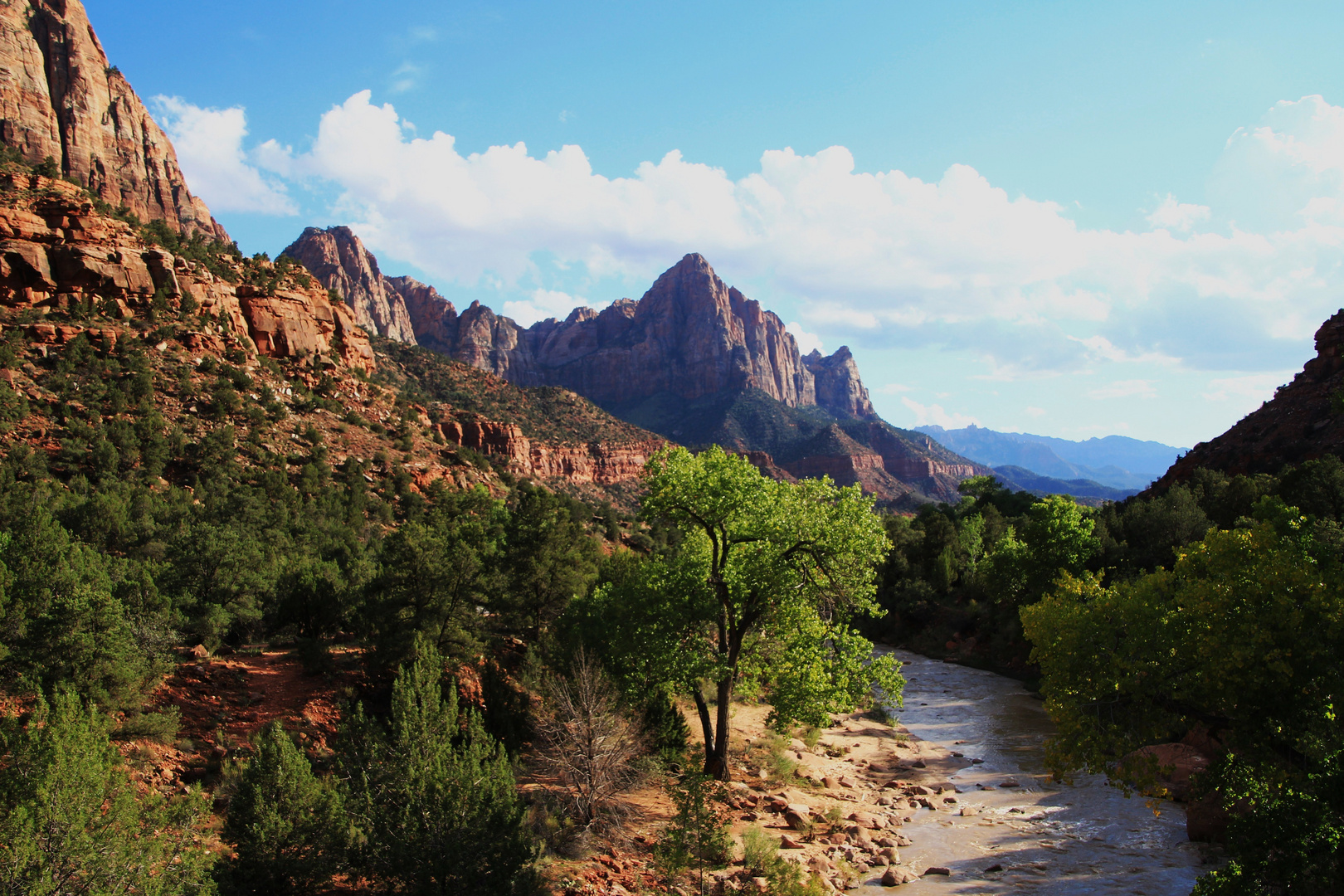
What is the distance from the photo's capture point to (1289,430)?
52250 millimetres

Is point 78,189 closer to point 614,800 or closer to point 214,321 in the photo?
point 214,321

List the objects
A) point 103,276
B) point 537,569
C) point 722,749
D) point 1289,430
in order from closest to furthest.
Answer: point 722,749 → point 537,569 → point 103,276 → point 1289,430

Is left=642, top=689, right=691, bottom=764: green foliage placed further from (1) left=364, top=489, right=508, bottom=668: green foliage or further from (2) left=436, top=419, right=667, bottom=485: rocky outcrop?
(2) left=436, top=419, right=667, bottom=485: rocky outcrop

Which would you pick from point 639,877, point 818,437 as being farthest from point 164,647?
point 818,437

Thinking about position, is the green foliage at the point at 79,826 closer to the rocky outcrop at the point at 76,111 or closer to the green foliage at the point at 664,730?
the green foliage at the point at 664,730

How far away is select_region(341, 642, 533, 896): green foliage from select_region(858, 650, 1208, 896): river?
25.9 ft

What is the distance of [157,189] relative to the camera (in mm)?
106688

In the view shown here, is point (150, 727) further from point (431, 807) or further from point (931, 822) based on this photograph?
point (931, 822)

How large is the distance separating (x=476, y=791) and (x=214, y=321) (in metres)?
60.5

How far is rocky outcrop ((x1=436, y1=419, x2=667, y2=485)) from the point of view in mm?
88125

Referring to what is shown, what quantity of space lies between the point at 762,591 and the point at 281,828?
32.7 ft

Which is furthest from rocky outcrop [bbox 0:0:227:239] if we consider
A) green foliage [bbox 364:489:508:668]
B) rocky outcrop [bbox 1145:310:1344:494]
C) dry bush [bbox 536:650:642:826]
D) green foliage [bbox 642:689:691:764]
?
rocky outcrop [bbox 1145:310:1344:494]

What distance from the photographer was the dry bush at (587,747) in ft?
47.2

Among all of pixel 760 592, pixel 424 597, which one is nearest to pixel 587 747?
pixel 760 592
